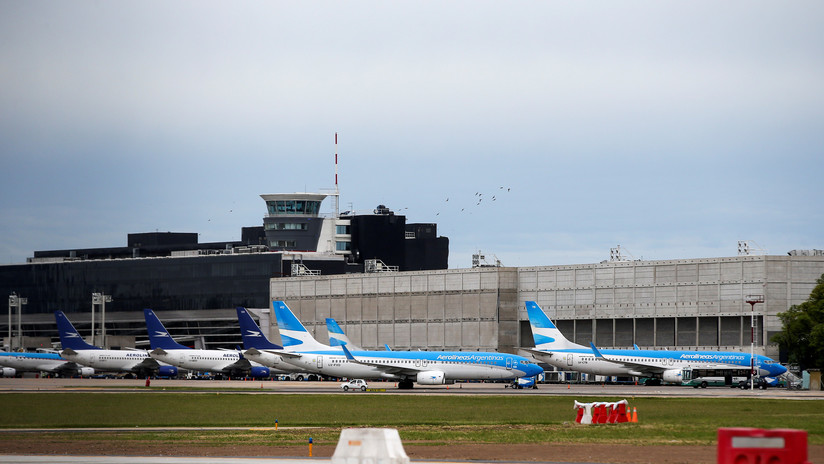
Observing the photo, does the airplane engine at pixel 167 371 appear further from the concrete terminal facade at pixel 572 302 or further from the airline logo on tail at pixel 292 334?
the airline logo on tail at pixel 292 334

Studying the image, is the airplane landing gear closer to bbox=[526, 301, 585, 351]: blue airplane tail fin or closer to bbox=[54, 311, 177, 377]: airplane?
bbox=[526, 301, 585, 351]: blue airplane tail fin

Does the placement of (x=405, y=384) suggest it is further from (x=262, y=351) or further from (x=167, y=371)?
(x=167, y=371)

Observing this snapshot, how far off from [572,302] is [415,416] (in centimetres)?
8856

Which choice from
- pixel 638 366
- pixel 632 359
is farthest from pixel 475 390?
pixel 632 359

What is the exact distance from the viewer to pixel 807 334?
11544 centimetres

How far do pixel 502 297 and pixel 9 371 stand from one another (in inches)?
2975

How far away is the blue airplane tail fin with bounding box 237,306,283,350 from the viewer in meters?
121

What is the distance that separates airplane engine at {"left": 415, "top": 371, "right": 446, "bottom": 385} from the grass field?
52.2 feet

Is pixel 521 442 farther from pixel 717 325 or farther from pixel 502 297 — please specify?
pixel 502 297

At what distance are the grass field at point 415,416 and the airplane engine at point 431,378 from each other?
15.9m

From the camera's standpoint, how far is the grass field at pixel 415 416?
47906 mm

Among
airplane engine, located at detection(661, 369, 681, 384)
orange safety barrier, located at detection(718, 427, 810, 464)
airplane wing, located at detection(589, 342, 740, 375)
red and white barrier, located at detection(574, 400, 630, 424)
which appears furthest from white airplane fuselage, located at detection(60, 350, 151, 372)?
orange safety barrier, located at detection(718, 427, 810, 464)

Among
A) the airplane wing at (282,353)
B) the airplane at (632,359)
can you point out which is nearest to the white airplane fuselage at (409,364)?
the airplane wing at (282,353)

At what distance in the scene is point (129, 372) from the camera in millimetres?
149125
